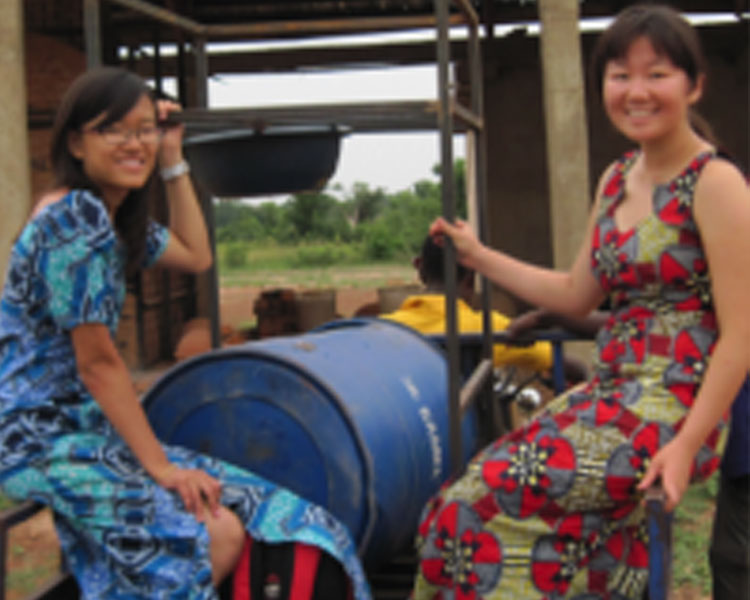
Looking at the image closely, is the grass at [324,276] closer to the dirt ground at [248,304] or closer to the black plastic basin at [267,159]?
the dirt ground at [248,304]

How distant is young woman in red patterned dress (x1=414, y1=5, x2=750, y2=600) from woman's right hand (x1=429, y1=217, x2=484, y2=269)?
0.33m

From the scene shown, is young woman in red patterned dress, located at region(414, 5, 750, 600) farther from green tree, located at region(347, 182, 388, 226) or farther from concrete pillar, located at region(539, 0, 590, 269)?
green tree, located at region(347, 182, 388, 226)

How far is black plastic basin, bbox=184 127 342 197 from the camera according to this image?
244cm

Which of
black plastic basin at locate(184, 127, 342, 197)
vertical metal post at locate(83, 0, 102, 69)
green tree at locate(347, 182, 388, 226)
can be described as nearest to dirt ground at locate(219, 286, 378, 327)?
black plastic basin at locate(184, 127, 342, 197)

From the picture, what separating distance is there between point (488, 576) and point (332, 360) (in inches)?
26.7

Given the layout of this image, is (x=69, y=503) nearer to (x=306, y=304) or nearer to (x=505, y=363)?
(x=505, y=363)

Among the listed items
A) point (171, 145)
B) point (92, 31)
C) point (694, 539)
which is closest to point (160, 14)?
point (92, 31)

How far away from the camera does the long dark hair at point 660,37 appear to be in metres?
1.88

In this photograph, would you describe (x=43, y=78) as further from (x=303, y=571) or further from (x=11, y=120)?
(x=303, y=571)

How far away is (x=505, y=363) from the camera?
3.54 metres

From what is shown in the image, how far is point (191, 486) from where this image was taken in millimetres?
1911

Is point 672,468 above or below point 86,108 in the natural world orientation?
below

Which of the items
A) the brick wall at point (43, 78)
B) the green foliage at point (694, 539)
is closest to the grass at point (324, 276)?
the brick wall at point (43, 78)

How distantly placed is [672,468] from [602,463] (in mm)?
130
